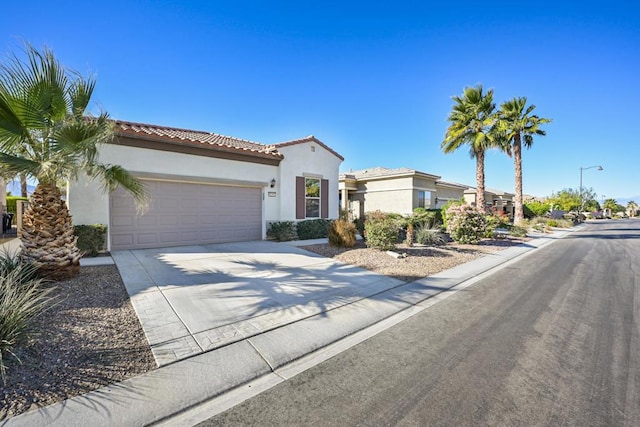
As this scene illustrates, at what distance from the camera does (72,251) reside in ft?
19.1

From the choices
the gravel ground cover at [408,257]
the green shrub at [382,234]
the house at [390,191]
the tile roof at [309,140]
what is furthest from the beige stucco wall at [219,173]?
the house at [390,191]

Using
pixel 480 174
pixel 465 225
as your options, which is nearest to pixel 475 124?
pixel 480 174

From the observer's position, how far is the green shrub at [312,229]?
42.6 ft

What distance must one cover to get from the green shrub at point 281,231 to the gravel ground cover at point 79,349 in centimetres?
673

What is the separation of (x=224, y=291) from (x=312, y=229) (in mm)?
7917

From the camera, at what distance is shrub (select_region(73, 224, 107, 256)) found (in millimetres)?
8070

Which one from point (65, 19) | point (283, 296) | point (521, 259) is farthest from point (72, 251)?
point (521, 259)

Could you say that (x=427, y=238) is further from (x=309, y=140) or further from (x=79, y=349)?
(x=79, y=349)

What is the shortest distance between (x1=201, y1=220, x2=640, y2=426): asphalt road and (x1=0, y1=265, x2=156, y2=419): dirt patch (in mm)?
1457

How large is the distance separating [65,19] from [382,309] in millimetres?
10472

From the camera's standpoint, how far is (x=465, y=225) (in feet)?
43.1

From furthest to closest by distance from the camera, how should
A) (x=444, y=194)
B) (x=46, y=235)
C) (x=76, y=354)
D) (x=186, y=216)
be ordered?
(x=444, y=194)
(x=186, y=216)
(x=46, y=235)
(x=76, y=354)

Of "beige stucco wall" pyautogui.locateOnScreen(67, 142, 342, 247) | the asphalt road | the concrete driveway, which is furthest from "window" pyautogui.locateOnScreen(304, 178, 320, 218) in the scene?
the asphalt road

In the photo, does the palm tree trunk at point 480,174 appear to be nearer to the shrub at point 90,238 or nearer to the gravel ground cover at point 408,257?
the gravel ground cover at point 408,257
